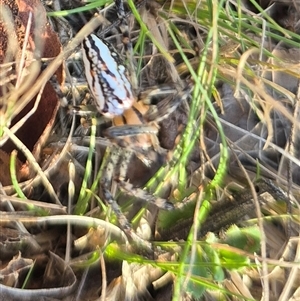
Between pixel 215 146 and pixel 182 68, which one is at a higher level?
pixel 182 68

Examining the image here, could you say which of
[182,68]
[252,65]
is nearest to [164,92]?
[182,68]

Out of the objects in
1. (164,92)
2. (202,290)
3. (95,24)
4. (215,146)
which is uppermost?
(95,24)

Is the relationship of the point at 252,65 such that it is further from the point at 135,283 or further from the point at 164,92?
the point at 135,283

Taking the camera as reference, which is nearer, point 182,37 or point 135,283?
point 135,283

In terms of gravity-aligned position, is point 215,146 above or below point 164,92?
below

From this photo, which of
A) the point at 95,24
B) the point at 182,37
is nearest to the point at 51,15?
the point at 95,24

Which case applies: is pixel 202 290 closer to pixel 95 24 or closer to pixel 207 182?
pixel 207 182
